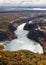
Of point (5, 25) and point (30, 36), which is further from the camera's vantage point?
point (5, 25)

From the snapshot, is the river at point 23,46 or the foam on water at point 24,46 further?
the foam on water at point 24,46

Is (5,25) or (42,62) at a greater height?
(42,62)

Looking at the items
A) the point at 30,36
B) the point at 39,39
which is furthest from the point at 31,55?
the point at 30,36

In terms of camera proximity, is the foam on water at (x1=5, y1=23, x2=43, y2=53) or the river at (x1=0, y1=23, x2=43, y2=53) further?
the foam on water at (x1=5, y1=23, x2=43, y2=53)

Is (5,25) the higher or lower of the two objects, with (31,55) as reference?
lower

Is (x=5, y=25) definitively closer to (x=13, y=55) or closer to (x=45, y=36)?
(x=45, y=36)

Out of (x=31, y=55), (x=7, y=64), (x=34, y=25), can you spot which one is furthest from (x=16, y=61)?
(x=34, y=25)

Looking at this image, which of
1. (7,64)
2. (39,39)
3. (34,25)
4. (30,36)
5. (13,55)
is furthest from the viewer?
(34,25)

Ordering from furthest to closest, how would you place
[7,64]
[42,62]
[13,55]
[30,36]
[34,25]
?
A: [34,25] → [30,36] → [13,55] → [42,62] → [7,64]

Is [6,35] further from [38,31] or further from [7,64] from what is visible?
[7,64]
